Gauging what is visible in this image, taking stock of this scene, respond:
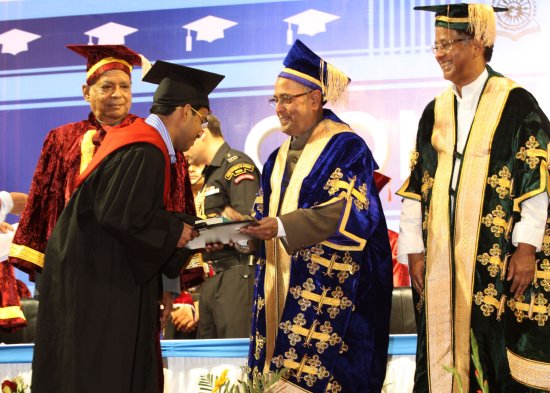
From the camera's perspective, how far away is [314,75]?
4.81 metres

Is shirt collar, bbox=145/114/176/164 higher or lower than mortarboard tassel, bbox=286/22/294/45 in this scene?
lower

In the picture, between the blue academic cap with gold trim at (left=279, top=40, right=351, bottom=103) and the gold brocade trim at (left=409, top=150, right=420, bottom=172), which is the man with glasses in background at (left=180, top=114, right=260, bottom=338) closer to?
the blue academic cap with gold trim at (left=279, top=40, right=351, bottom=103)

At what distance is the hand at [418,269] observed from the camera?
4578 millimetres

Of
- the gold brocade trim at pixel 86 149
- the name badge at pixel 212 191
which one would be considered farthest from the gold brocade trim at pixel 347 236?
the name badge at pixel 212 191

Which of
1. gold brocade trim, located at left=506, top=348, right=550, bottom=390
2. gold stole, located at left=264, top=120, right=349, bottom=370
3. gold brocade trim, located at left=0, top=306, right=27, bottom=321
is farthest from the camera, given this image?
gold brocade trim, located at left=0, top=306, right=27, bottom=321

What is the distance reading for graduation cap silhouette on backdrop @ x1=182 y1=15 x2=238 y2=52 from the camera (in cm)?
778

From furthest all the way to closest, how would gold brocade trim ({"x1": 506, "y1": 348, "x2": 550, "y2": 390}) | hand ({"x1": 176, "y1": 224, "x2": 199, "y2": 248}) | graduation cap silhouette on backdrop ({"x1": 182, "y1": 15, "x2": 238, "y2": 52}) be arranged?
1. graduation cap silhouette on backdrop ({"x1": 182, "y1": 15, "x2": 238, "y2": 52})
2. gold brocade trim ({"x1": 506, "y1": 348, "x2": 550, "y2": 390})
3. hand ({"x1": 176, "y1": 224, "x2": 199, "y2": 248})

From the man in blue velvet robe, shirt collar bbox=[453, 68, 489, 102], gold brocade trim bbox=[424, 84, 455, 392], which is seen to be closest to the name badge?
the man in blue velvet robe

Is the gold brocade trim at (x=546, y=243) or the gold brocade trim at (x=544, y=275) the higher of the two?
the gold brocade trim at (x=546, y=243)

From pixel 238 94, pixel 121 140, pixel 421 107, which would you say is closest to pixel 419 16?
pixel 421 107

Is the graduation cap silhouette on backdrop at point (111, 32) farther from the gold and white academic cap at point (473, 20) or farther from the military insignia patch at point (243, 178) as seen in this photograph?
the gold and white academic cap at point (473, 20)

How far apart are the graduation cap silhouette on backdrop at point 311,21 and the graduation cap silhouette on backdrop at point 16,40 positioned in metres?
2.17

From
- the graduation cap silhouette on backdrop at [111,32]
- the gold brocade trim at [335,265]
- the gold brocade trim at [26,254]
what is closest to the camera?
the gold brocade trim at [335,265]

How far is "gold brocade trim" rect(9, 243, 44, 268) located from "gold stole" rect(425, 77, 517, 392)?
80.0 inches
